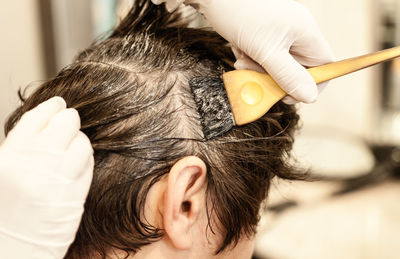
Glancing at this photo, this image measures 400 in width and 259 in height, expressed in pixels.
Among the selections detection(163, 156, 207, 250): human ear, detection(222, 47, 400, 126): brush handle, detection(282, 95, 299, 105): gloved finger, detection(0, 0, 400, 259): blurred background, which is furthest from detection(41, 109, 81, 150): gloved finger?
detection(0, 0, 400, 259): blurred background

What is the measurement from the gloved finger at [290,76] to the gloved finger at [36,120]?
14.9 inches

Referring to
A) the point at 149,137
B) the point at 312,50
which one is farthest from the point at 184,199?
the point at 312,50

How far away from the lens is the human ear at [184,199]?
708mm

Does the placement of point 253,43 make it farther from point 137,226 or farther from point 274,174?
point 137,226

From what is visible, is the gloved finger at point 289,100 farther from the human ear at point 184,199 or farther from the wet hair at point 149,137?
the human ear at point 184,199

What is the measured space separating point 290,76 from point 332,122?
70.0 inches

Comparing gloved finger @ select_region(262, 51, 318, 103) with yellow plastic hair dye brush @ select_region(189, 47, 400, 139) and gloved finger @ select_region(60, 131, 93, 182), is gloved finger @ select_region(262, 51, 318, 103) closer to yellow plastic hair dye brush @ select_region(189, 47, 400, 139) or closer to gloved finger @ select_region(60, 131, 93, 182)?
yellow plastic hair dye brush @ select_region(189, 47, 400, 139)

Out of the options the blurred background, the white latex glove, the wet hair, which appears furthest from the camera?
the blurred background

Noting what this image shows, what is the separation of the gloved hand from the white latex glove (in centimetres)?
33

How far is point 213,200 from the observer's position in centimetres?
78

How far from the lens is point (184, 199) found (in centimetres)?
74

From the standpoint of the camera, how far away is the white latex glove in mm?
623

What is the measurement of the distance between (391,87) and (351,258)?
3.89 feet

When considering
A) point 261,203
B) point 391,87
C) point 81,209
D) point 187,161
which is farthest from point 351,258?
point 391,87
